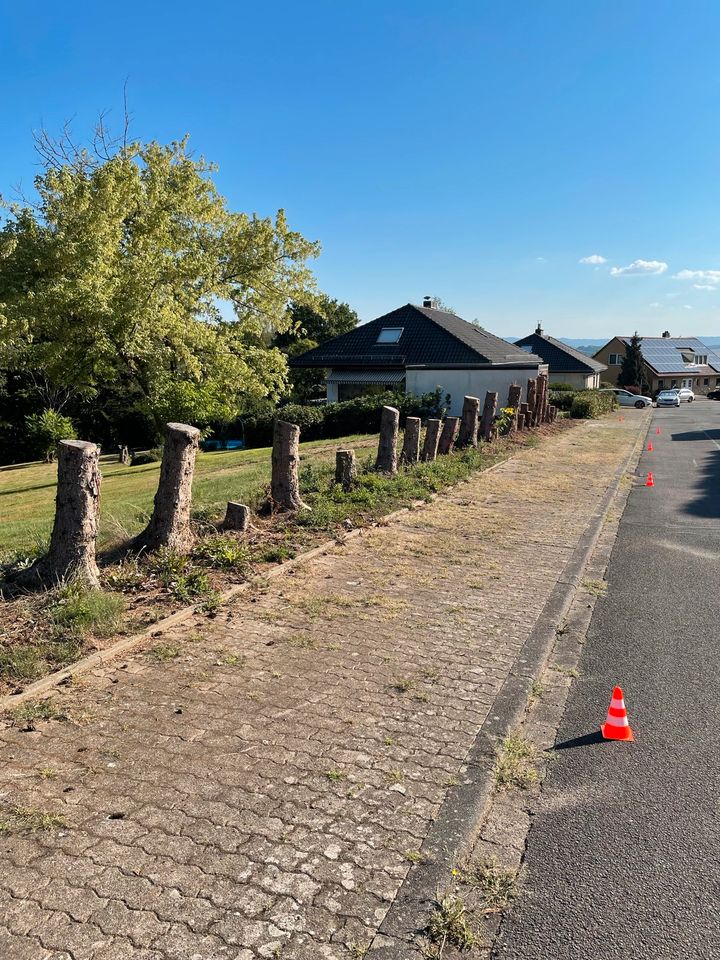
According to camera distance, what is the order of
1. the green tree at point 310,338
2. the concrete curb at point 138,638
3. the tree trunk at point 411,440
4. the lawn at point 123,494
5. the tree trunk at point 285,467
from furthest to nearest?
the green tree at point 310,338
the tree trunk at point 411,440
the lawn at point 123,494
the tree trunk at point 285,467
the concrete curb at point 138,638

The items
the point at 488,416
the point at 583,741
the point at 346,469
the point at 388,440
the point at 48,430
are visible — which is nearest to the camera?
the point at 583,741

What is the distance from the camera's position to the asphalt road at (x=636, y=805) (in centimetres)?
266

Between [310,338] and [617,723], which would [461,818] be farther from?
[310,338]

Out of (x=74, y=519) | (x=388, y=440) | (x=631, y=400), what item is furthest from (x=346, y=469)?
(x=631, y=400)

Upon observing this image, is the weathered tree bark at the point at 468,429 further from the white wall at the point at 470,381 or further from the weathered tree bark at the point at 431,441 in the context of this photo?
the white wall at the point at 470,381

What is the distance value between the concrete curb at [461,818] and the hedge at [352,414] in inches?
782

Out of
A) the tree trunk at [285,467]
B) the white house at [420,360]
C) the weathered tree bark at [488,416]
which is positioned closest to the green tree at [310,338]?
the white house at [420,360]

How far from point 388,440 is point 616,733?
25.3ft

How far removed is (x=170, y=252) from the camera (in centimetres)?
1888

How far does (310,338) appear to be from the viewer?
173 feet

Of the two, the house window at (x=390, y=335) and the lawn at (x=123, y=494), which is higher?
the house window at (x=390, y=335)

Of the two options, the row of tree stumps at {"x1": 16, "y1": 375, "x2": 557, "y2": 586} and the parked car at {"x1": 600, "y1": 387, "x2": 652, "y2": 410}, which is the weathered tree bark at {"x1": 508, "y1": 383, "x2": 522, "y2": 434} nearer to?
the row of tree stumps at {"x1": 16, "y1": 375, "x2": 557, "y2": 586}

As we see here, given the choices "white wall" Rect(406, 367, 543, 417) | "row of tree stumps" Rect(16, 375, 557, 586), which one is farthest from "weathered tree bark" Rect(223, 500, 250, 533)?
"white wall" Rect(406, 367, 543, 417)

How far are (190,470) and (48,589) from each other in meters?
1.69
